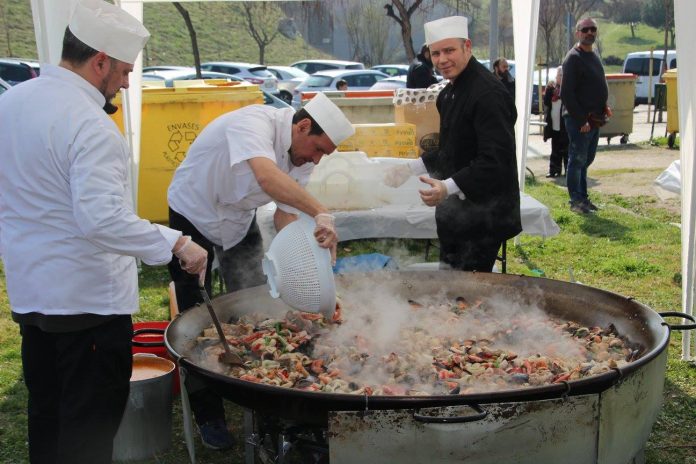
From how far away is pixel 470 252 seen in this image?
4.68 metres

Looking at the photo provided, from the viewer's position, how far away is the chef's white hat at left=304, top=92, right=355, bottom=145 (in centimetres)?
367

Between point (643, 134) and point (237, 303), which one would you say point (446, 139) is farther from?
point (643, 134)

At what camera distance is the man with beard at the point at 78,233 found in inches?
105

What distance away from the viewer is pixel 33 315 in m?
2.89

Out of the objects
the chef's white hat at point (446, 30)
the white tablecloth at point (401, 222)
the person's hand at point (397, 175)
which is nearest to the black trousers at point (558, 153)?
the white tablecloth at point (401, 222)

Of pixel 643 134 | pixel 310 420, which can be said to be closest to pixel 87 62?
pixel 310 420

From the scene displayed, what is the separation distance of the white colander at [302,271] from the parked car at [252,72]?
2113cm

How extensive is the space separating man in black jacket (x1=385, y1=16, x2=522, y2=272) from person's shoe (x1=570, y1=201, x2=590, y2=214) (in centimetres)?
565

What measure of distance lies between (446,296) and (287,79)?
25.2 m

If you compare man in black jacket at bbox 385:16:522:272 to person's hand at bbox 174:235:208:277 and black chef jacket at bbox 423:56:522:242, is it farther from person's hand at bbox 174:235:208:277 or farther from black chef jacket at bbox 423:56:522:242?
person's hand at bbox 174:235:208:277

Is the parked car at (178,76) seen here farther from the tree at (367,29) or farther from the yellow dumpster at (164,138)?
the yellow dumpster at (164,138)

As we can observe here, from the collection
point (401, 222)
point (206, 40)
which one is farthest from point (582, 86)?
point (206, 40)

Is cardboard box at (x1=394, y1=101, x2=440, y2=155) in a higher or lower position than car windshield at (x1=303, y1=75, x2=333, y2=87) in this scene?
lower

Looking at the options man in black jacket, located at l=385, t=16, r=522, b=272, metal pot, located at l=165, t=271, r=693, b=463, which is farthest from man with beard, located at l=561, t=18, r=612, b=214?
metal pot, located at l=165, t=271, r=693, b=463
